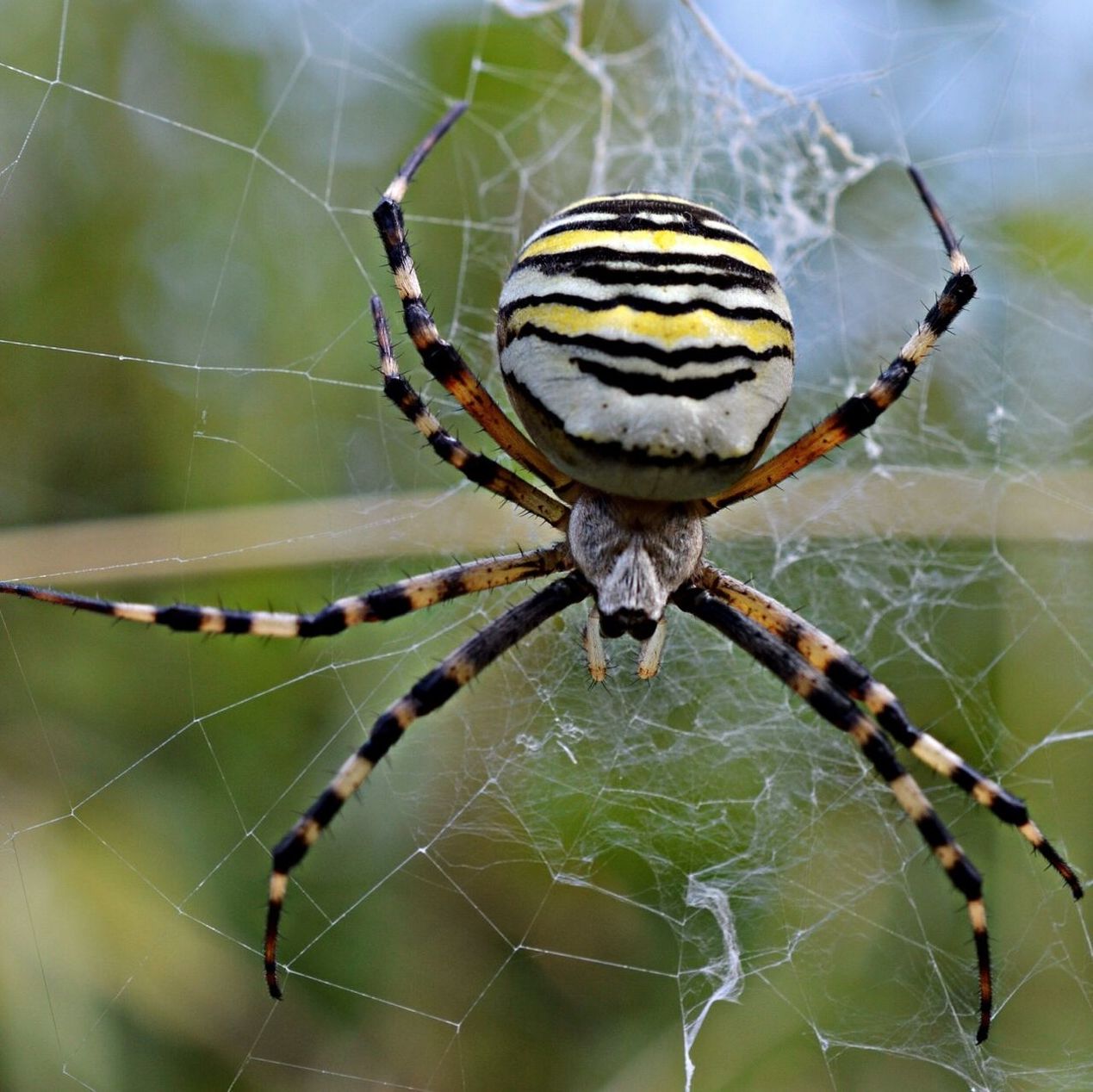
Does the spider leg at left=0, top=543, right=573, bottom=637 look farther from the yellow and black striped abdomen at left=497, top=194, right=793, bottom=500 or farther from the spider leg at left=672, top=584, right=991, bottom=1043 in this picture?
the yellow and black striped abdomen at left=497, top=194, right=793, bottom=500

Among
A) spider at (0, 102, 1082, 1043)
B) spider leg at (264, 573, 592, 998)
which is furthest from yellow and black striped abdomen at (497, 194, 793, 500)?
spider leg at (264, 573, 592, 998)

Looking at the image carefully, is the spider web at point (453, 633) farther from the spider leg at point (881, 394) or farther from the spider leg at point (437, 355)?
the spider leg at point (881, 394)

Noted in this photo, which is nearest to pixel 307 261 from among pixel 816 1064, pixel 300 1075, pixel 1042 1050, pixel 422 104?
pixel 422 104

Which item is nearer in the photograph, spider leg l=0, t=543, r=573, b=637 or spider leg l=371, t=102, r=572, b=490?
spider leg l=0, t=543, r=573, b=637

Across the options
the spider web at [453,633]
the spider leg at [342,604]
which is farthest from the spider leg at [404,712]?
the spider web at [453,633]

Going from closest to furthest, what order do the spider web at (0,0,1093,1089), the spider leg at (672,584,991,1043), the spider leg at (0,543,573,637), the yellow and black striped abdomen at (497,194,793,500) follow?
the yellow and black striped abdomen at (497,194,793,500)
the spider leg at (0,543,573,637)
the spider leg at (672,584,991,1043)
the spider web at (0,0,1093,1089)
